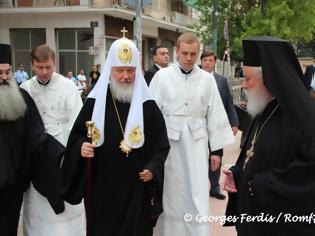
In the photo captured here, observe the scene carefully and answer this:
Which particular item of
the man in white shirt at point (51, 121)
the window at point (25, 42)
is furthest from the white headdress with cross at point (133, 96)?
the window at point (25, 42)

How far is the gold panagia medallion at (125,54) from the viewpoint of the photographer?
409cm

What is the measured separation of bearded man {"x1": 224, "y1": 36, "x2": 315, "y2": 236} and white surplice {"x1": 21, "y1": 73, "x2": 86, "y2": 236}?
212cm

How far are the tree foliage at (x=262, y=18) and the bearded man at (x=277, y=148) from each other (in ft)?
58.2

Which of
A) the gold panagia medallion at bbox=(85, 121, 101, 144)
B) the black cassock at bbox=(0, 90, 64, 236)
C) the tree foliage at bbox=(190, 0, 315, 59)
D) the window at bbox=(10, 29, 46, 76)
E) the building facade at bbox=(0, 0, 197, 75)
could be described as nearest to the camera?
the gold panagia medallion at bbox=(85, 121, 101, 144)

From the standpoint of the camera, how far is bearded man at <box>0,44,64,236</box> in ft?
14.0

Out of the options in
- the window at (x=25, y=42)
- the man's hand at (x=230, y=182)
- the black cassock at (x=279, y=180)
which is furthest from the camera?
the window at (x=25, y=42)

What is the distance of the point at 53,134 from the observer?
4973 mm

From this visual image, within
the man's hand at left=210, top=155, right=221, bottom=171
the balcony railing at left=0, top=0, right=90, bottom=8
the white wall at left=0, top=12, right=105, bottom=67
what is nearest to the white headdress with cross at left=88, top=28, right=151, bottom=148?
the man's hand at left=210, top=155, right=221, bottom=171

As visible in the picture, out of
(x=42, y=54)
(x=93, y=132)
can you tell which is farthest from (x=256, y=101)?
(x=42, y=54)

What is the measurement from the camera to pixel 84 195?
415 cm

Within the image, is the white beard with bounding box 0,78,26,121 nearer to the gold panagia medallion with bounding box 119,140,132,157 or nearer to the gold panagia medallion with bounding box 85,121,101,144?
the gold panagia medallion with bounding box 85,121,101,144

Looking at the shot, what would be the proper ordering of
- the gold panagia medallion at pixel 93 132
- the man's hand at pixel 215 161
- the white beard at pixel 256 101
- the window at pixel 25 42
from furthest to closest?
the window at pixel 25 42 < the man's hand at pixel 215 161 < the gold panagia medallion at pixel 93 132 < the white beard at pixel 256 101

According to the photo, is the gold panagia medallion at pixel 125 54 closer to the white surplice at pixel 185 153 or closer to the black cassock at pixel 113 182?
the black cassock at pixel 113 182

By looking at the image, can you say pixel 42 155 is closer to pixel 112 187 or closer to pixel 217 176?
pixel 112 187
